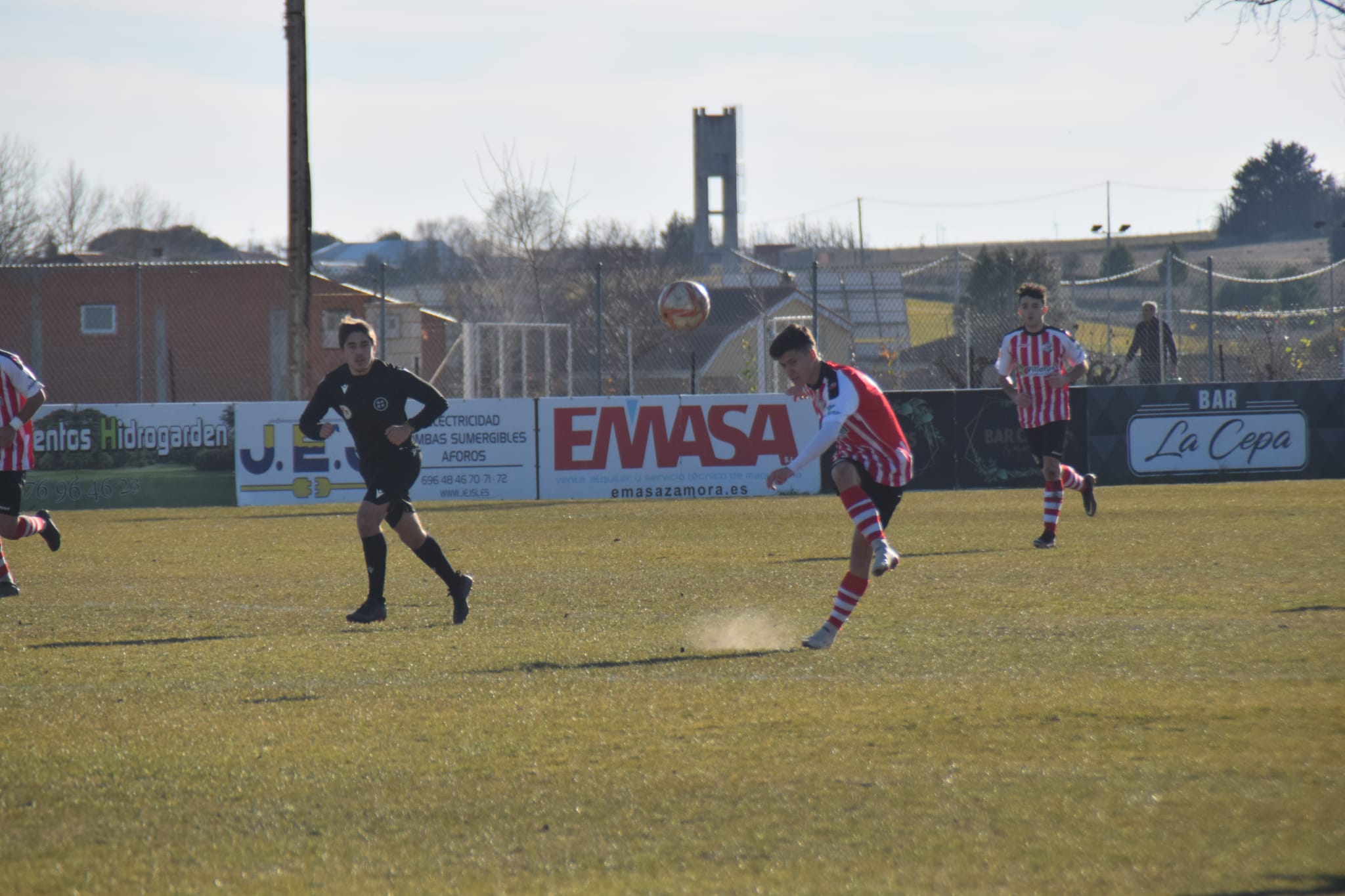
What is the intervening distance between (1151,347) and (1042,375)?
29.8 ft

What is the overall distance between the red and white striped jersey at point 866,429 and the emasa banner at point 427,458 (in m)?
12.0

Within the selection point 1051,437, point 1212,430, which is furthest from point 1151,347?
point 1051,437

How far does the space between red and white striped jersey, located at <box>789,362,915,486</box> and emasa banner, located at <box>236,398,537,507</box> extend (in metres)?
12.0

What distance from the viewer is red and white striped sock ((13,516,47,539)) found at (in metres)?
10.5

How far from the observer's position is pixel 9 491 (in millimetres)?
10484

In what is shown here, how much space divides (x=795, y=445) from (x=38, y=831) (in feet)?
51.1

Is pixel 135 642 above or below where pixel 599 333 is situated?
below

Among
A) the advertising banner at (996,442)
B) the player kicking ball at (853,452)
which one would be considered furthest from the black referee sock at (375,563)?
the advertising banner at (996,442)

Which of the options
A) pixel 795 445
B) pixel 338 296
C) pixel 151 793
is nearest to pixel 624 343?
pixel 338 296

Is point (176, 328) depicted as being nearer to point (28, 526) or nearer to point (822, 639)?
point (28, 526)

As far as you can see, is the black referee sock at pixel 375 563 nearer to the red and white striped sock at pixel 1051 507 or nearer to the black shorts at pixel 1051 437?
the red and white striped sock at pixel 1051 507

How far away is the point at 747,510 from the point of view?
17.1 m

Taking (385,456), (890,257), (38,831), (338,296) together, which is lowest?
(38,831)

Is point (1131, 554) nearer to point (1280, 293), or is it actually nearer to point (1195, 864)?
point (1195, 864)
